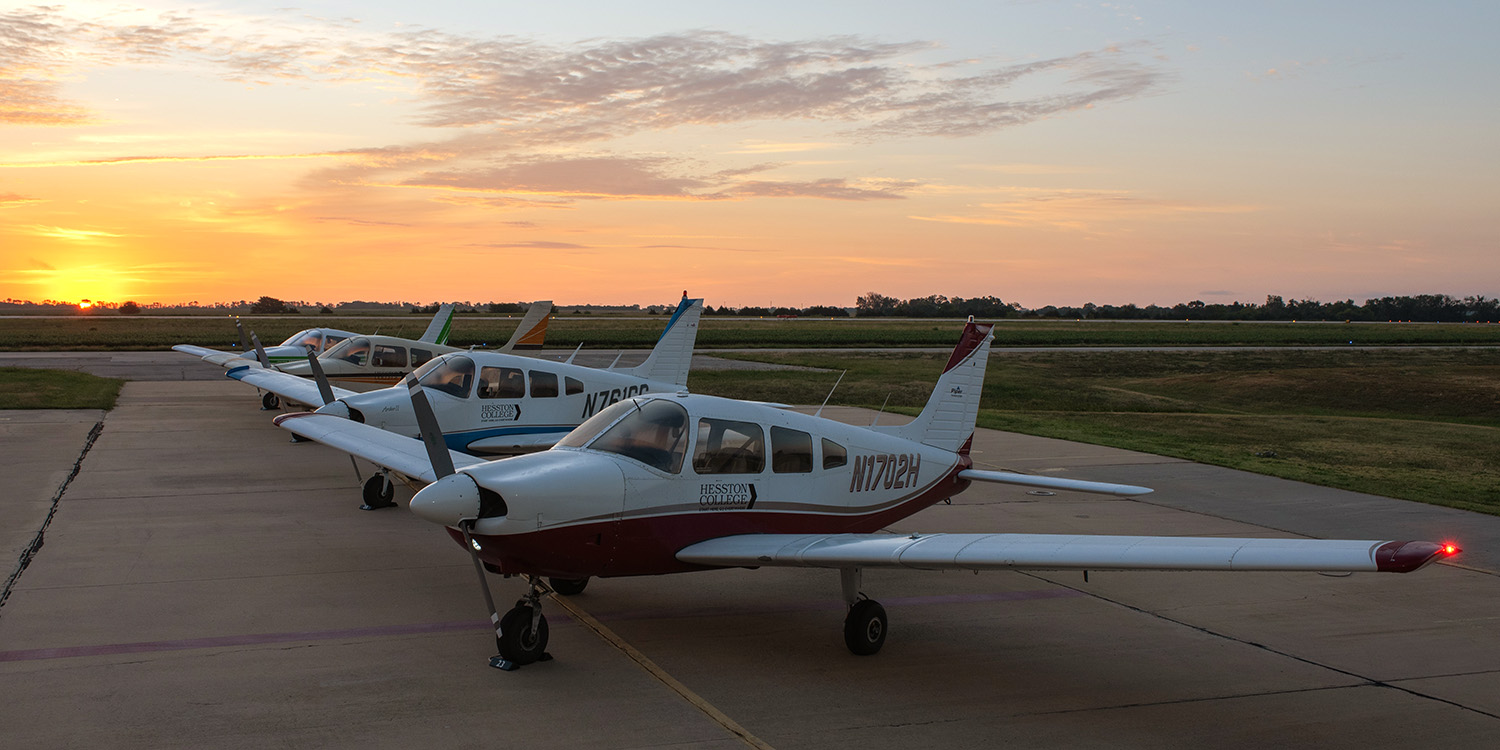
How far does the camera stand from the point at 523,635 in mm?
7535

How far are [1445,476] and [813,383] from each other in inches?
822

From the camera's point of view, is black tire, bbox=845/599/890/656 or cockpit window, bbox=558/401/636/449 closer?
black tire, bbox=845/599/890/656

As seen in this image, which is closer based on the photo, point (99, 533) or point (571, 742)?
point (571, 742)

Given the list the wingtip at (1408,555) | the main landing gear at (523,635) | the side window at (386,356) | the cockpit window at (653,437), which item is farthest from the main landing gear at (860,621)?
the side window at (386,356)

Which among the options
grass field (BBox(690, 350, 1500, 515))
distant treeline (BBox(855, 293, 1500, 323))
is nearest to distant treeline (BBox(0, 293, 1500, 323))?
distant treeline (BBox(855, 293, 1500, 323))

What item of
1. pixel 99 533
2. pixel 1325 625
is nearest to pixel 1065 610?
pixel 1325 625

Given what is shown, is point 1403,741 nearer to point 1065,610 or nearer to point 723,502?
point 1065,610

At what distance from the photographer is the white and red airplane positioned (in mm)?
6836

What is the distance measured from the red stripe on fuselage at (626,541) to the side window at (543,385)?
7.65 meters

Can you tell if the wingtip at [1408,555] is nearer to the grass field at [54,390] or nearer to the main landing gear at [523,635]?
the main landing gear at [523,635]

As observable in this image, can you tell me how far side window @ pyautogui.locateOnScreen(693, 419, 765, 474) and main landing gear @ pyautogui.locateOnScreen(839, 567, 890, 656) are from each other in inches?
46.7

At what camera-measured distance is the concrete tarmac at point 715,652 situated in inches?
256

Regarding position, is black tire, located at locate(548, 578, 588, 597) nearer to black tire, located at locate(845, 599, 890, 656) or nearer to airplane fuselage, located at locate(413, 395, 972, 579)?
airplane fuselage, located at locate(413, 395, 972, 579)

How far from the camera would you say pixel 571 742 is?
621cm
